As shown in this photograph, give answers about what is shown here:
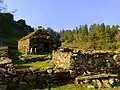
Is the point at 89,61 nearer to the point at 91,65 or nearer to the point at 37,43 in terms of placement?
the point at 91,65

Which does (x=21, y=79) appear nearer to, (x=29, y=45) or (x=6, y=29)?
(x=29, y=45)

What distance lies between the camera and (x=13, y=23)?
10262 cm

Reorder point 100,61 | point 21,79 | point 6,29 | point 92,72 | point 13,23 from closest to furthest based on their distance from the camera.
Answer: point 21,79 < point 92,72 < point 100,61 < point 6,29 < point 13,23

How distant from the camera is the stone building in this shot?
44547mm

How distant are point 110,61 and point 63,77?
4340mm

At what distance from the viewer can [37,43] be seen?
45.4 m

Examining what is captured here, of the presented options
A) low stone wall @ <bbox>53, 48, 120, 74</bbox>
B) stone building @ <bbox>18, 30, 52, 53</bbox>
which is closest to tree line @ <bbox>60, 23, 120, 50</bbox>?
stone building @ <bbox>18, 30, 52, 53</bbox>

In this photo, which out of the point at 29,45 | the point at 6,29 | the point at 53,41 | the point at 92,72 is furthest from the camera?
the point at 6,29

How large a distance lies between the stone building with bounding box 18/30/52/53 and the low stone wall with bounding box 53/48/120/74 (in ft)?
74.5

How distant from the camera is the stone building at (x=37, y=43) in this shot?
4455 centimetres

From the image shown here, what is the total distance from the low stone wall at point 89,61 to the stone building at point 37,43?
22.7m

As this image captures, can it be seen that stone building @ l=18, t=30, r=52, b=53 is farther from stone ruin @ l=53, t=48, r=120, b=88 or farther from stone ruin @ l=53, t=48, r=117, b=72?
stone ruin @ l=53, t=48, r=117, b=72

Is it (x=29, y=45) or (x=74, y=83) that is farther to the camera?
(x=29, y=45)

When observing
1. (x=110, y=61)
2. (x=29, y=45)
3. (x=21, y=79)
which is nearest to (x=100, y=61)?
(x=110, y=61)
